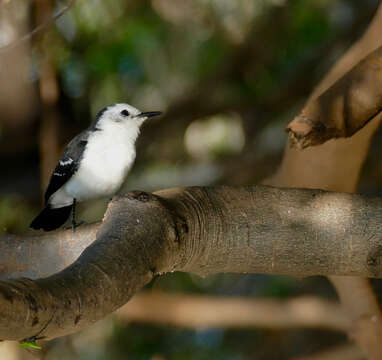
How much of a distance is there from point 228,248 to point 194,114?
3.85 metres

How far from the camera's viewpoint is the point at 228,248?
117 inches

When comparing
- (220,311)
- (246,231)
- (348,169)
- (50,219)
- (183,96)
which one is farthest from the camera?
(183,96)

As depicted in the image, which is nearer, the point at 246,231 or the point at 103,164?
the point at 246,231

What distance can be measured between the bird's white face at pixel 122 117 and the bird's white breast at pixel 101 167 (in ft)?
0.68

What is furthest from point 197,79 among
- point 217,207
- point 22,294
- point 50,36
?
point 22,294

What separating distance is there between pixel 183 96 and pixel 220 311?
7.14 ft

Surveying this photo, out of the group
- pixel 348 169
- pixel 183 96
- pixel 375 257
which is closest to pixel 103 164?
pixel 348 169

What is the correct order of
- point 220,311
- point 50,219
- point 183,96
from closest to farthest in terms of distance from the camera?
point 50,219, point 220,311, point 183,96

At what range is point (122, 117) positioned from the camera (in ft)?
15.7

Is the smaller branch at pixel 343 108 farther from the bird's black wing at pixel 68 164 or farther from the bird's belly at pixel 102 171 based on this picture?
the bird's black wing at pixel 68 164

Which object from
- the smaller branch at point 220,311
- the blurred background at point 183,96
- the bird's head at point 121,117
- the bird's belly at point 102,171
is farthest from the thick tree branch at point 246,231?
the blurred background at point 183,96

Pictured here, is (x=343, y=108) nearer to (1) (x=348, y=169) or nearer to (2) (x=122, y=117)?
(1) (x=348, y=169)

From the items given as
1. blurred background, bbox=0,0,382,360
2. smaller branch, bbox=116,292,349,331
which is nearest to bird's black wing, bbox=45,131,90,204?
smaller branch, bbox=116,292,349,331

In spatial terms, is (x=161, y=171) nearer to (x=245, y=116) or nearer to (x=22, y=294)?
(x=245, y=116)
